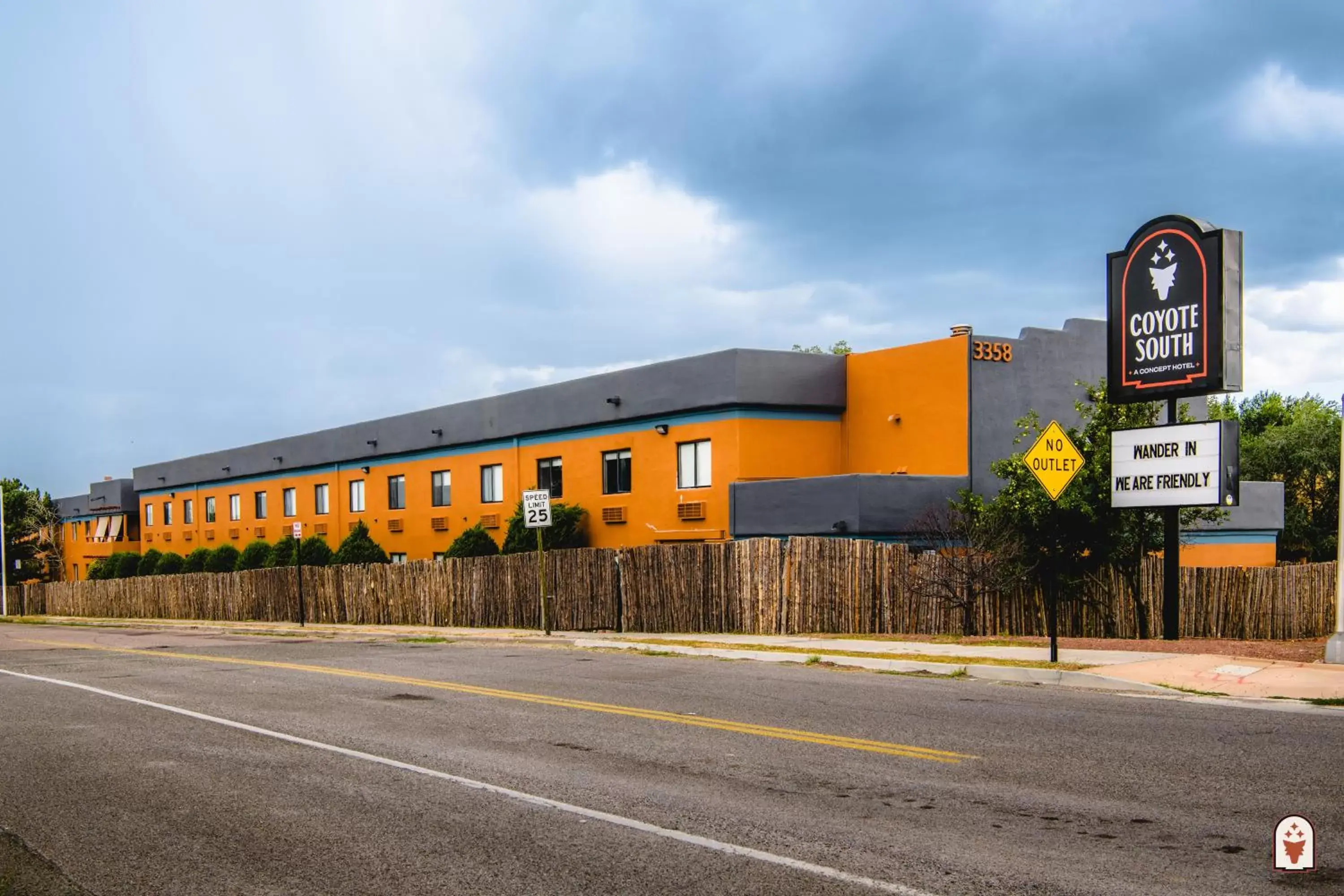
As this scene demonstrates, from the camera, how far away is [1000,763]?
9.60 meters

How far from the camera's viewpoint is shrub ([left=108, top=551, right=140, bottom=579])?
64.3 m

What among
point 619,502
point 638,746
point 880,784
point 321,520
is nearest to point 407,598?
point 619,502

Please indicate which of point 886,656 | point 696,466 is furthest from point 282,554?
point 886,656

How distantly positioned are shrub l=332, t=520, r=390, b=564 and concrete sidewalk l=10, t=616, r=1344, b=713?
18869 mm

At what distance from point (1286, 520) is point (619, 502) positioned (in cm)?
A: 2982

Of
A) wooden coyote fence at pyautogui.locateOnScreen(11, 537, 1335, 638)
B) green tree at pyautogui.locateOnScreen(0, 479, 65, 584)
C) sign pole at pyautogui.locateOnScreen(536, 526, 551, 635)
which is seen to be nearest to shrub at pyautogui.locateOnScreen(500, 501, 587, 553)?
wooden coyote fence at pyautogui.locateOnScreen(11, 537, 1335, 638)

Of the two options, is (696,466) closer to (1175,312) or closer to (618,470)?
(618,470)

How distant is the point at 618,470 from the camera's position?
1379 inches

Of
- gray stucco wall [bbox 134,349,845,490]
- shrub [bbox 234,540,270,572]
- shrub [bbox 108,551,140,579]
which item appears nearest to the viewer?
gray stucco wall [bbox 134,349,845,490]

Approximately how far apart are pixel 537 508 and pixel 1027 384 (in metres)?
12.9

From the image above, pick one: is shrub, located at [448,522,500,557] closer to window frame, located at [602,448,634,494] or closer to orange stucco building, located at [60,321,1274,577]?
orange stucco building, located at [60,321,1274,577]

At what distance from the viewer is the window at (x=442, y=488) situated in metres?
42.1

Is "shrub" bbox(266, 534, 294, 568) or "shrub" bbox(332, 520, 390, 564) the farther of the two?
"shrub" bbox(266, 534, 294, 568)

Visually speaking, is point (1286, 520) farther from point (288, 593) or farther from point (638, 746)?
point (638, 746)
